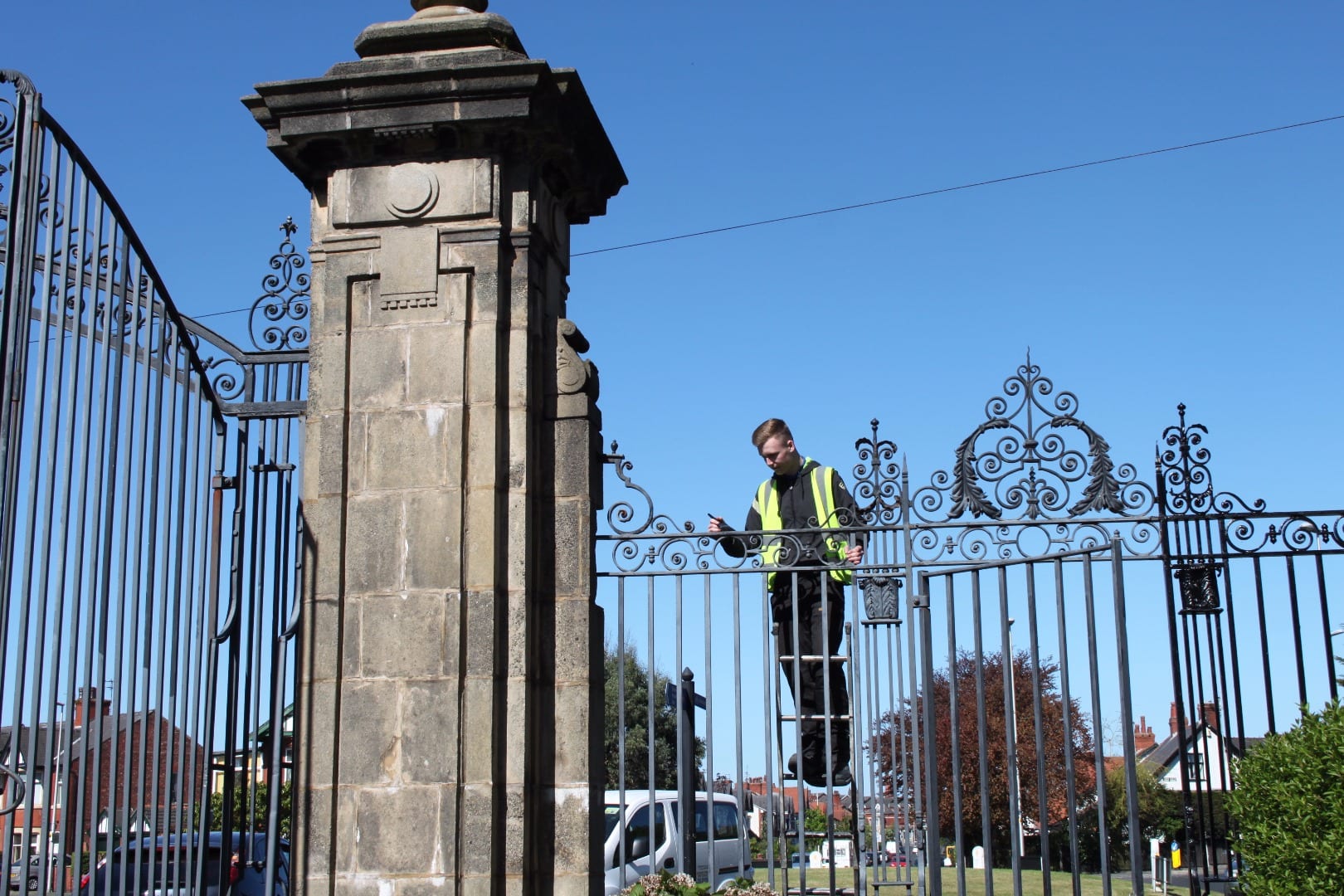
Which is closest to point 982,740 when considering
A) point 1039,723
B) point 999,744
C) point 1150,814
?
point 1039,723

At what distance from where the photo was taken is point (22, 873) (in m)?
4.11

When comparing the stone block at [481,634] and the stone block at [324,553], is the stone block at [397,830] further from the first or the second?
the stone block at [324,553]

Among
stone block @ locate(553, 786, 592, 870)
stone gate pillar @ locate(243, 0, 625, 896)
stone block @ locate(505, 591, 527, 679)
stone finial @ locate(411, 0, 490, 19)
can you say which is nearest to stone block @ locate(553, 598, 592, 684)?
stone gate pillar @ locate(243, 0, 625, 896)

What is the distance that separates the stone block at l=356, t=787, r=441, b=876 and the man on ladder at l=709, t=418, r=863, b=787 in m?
1.96

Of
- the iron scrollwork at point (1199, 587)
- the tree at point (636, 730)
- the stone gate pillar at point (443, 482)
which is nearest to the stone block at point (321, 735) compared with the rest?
the stone gate pillar at point (443, 482)

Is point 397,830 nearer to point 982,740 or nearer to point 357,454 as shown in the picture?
point 357,454

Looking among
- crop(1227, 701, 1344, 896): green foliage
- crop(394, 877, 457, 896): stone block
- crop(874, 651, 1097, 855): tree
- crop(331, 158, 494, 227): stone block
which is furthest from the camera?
crop(874, 651, 1097, 855): tree

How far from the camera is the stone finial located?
5.66m

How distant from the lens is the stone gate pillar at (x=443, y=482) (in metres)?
4.90

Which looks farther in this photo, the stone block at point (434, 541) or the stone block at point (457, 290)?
the stone block at point (457, 290)

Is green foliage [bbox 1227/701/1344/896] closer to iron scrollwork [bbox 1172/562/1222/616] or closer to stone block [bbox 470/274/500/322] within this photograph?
iron scrollwork [bbox 1172/562/1222/616]

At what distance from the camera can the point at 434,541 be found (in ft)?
16.5

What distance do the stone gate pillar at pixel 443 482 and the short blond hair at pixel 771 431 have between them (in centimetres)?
205

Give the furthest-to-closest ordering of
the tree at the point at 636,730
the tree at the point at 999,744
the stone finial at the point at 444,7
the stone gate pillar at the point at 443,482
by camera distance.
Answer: the tree at the point at 636,730 → the tree at the point at 999,744 → the stone finial at the point at 444,7 → the stone gate pillar at the point at 443,482
